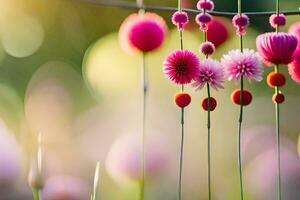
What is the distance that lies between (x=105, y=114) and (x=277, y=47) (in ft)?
1.54

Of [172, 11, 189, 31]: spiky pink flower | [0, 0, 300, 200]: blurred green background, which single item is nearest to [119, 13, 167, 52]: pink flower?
[172, 11, 189, 31]: spiky pink flower

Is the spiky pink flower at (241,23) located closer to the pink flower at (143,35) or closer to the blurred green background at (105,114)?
the pink flower at (143,35)

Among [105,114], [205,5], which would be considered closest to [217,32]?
[205,5]

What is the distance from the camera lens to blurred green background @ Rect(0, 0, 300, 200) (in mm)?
726

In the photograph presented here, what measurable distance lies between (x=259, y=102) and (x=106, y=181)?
12.3 inches

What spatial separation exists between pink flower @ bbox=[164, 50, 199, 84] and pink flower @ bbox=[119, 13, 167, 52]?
0.05 ft

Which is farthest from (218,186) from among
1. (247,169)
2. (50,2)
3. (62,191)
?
(50,2)

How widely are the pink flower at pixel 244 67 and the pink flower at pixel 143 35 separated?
5 cm

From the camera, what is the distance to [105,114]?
90 cm

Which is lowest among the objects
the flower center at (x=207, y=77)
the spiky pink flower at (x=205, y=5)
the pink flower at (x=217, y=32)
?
the flower center at (x=207, y=77)

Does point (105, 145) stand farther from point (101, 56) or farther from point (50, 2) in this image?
point (50, 2)

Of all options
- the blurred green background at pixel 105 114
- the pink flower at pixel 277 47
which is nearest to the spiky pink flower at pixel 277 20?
the pink flower at pixel 277 47

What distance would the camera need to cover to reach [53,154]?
81cm

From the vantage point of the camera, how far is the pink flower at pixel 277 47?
452 mm
